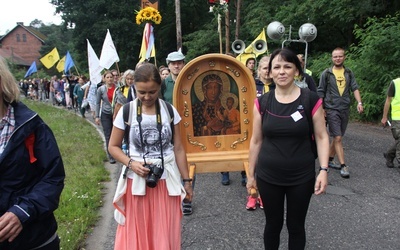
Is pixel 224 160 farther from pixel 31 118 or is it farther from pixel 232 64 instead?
pixel 31 118

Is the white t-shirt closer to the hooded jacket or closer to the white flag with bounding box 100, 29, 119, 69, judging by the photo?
the hooded jacket

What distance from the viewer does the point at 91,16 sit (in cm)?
3597

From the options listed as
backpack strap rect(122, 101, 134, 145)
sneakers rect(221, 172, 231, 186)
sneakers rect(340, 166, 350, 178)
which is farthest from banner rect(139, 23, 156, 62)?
backpack strap rect(122, 101, 134, 145)

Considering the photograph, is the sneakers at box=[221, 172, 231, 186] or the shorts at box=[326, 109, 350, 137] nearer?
the sneakers at box=[221, 172, 231, 186]

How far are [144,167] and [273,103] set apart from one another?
1.10 meters

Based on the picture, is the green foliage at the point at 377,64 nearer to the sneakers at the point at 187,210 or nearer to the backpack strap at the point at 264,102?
the sneakers at the point at 187,210

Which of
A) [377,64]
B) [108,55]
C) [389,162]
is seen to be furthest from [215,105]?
[377,64]

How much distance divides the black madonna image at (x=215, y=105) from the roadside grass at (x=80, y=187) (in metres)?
1.77

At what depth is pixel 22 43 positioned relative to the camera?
80.1 metres

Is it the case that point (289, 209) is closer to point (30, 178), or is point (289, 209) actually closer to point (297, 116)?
point (297, 116)

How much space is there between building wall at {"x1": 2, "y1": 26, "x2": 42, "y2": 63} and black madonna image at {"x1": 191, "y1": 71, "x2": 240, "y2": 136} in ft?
272

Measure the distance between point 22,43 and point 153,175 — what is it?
286 ft

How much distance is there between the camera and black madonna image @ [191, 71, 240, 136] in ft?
15.0

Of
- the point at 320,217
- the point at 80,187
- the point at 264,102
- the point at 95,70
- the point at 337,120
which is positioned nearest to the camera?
the point at 264,102
